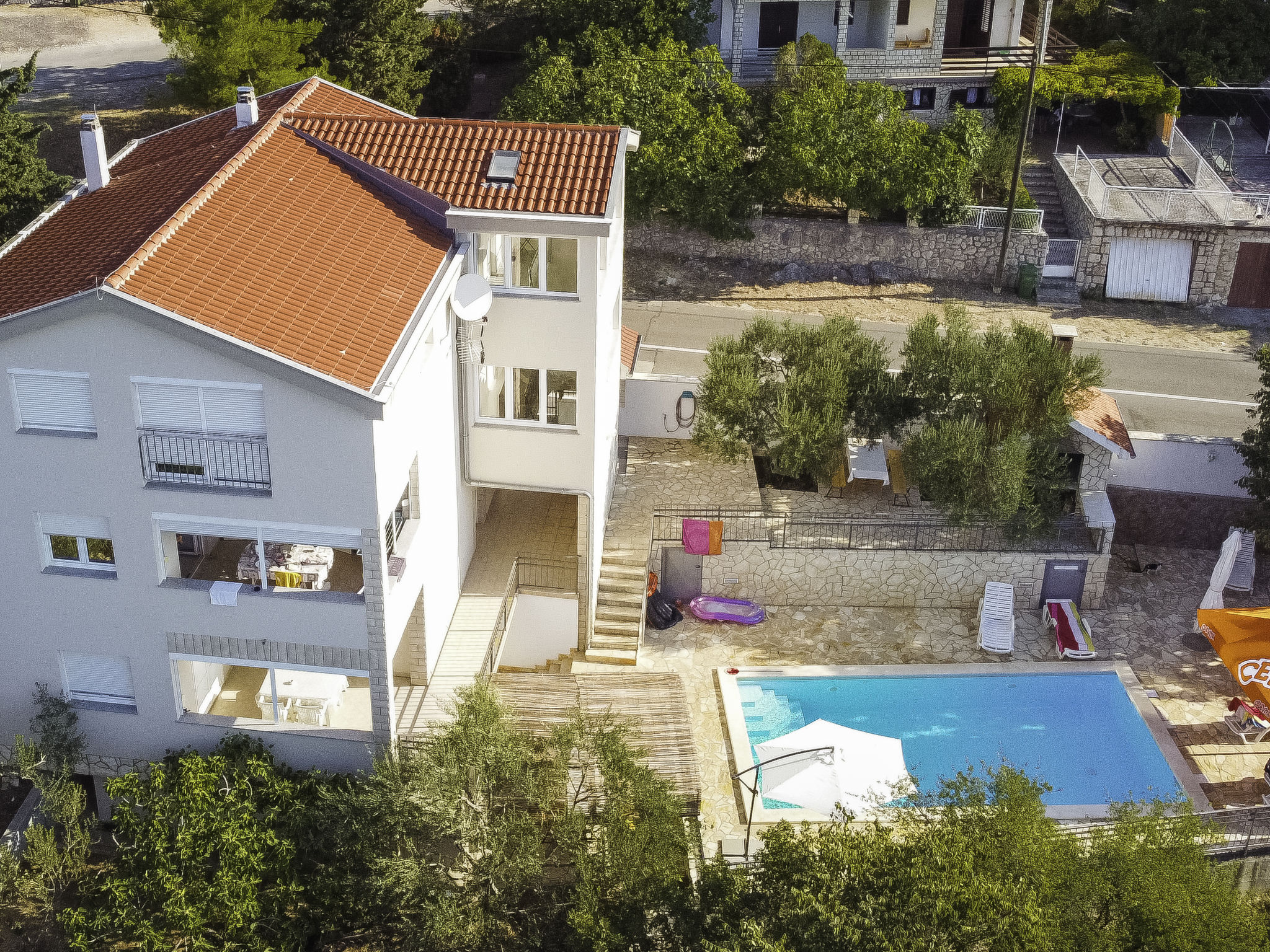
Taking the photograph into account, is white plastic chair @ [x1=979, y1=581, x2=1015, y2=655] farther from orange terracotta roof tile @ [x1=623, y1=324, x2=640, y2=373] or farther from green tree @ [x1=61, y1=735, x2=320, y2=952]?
green tree @ [x1=61, y1=735, x2=320, y2=952]

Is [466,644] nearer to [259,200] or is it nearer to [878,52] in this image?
[259,200]

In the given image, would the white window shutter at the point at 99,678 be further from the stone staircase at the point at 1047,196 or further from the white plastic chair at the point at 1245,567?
the stone staircase at the point at 1047,196

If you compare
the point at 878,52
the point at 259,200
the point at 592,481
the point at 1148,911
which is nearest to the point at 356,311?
the point at 259,200

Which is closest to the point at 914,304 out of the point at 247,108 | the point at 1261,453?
the point at 1261,453

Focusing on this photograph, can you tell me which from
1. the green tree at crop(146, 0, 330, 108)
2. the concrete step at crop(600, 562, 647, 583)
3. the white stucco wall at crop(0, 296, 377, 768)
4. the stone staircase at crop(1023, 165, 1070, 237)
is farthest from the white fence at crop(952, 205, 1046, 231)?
the white stucco wall at crop(0, 296, 377, 768)

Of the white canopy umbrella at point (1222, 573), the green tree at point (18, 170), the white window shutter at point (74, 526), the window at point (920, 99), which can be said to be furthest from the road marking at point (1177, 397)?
the green tree at point (18, 170)

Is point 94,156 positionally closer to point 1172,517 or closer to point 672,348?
point 672,348

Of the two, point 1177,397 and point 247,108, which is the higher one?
point 247,108
